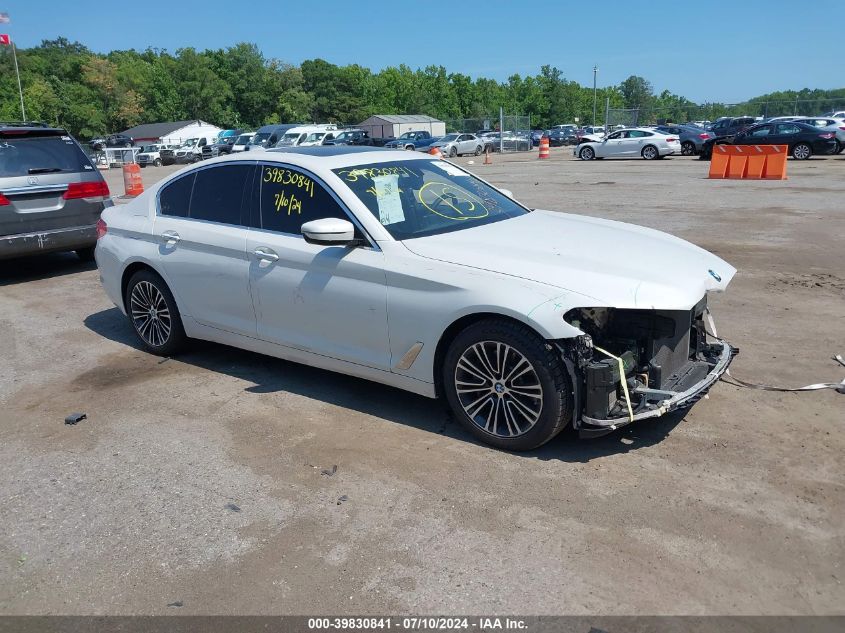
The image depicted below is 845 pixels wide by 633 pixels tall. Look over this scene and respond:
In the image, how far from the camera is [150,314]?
6.20m

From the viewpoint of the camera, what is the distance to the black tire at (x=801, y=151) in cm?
2783

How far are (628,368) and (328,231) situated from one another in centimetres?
195

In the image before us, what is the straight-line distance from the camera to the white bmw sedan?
13.0 feet

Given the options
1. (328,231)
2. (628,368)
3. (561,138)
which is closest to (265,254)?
(328,231)

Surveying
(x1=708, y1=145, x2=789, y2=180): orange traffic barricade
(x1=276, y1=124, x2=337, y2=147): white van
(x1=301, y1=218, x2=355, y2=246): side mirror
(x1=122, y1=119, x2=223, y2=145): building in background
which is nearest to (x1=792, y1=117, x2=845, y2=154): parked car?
(x1=708, y1=145, x2=789, y2=180): orange traffic barricade

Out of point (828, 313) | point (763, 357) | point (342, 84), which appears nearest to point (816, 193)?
point (828, 313)

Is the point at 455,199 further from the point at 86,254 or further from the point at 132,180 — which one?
the point at 132,180

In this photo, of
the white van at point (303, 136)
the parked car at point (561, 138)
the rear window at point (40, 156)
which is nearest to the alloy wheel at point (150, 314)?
the rear window at point (40, 156)

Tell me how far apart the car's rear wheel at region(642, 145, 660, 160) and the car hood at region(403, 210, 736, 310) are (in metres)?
29.7

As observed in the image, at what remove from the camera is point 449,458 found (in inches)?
166

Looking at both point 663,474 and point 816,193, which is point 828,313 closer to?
point 663,474

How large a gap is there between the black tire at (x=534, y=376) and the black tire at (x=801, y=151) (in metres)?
28.3

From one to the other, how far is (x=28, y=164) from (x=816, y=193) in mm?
15378

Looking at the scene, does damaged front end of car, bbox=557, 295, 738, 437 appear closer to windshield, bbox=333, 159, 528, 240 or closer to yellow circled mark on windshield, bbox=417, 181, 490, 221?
windshield, bbox=333, 159, 528, 240
